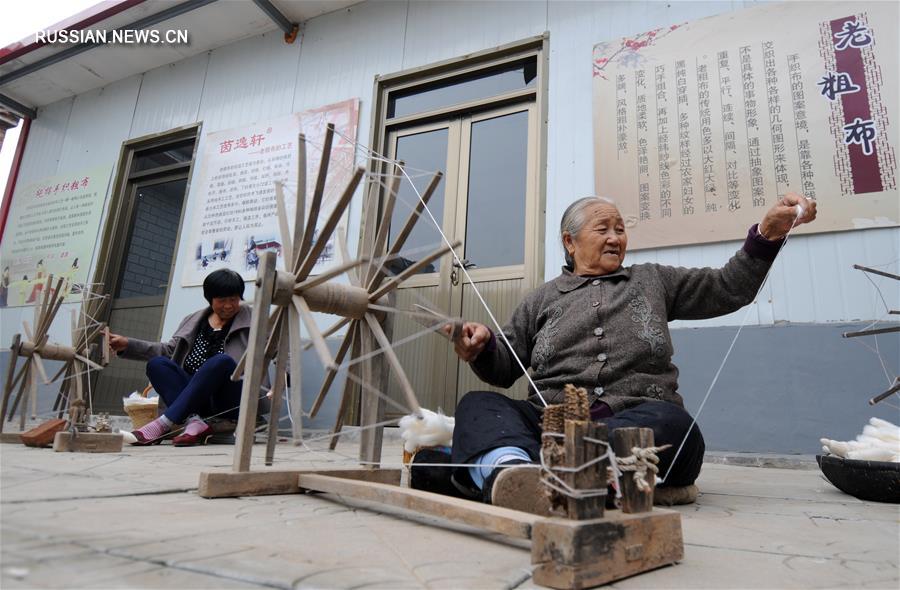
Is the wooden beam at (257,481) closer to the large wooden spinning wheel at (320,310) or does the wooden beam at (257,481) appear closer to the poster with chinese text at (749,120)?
the large wooden spinning wheel at (320,310)

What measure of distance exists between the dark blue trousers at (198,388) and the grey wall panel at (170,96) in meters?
3.05

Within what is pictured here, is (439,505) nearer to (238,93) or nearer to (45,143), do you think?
(238,93)

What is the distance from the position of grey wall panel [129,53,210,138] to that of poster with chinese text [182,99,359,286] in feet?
2.34

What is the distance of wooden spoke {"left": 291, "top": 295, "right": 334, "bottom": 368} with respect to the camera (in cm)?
114

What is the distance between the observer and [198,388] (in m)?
2.66

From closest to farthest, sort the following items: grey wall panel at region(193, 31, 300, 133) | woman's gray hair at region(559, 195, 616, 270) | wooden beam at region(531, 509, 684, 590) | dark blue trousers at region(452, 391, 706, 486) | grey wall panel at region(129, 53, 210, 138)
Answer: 1. wooden beam at region(531, 509, 684, 590)
2. dark blue trousers at region(452, 391, 706, 486)
3. woman's gray hair at region(559, 195, 616, 270)
4. grey wall panel at region(193, 31, 300, 133)
5. grey wall panel at region(129, 53, 210, 138)

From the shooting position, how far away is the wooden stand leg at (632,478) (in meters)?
0.81

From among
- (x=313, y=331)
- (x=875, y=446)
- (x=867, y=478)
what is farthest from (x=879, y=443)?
(x=313, y=331)

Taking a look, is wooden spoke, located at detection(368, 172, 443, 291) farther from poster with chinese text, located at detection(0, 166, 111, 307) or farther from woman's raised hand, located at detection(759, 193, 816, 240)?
poster with chinese text, located at detection(0, 166, 111, 307)

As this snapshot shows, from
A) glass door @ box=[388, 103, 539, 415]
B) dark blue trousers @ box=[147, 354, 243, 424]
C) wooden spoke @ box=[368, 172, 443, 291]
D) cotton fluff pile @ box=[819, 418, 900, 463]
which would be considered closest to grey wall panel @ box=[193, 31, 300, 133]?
glass door @ box=[388, 103, 539, 415]

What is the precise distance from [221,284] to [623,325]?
7.30ft

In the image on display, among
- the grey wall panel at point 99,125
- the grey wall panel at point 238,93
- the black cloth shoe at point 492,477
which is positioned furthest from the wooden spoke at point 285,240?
the grey wall panel at point 99,125

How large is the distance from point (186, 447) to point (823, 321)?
300 centimetres

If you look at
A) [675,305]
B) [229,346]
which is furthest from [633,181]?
[229,346]
